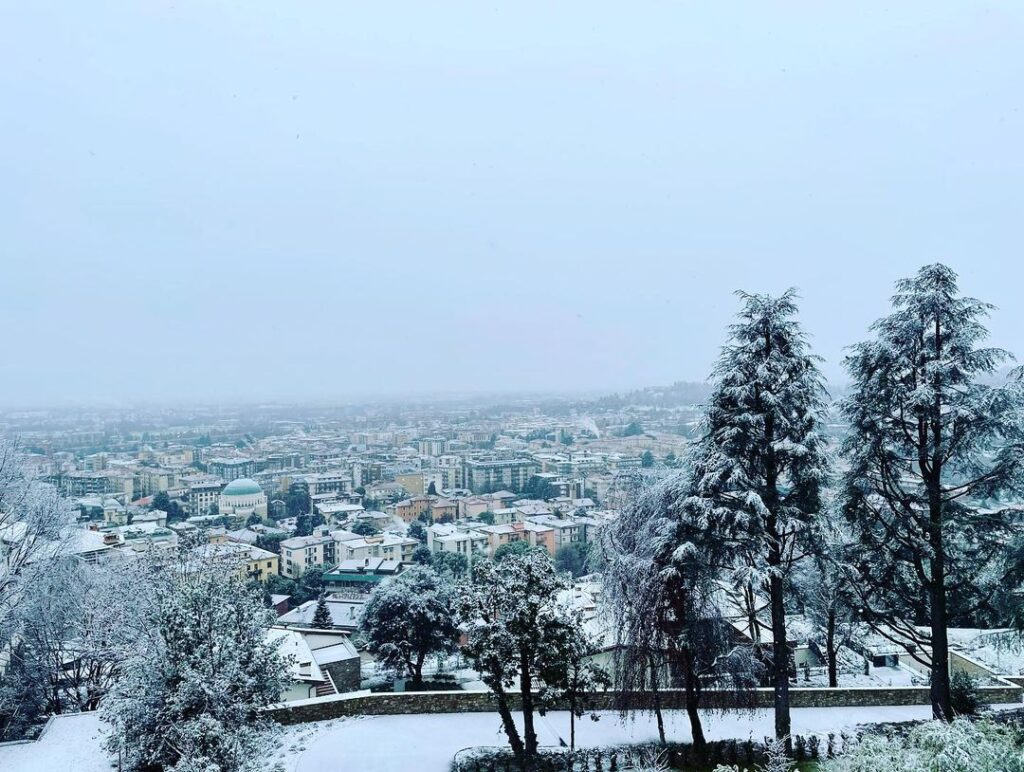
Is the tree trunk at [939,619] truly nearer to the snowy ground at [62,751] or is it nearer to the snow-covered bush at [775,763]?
the snow-covered bush at [775,763]

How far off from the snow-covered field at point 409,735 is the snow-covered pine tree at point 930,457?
295 centimetres

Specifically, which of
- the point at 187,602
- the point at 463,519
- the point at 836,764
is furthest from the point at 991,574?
the point at 463,519

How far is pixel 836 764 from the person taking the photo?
22.5ft

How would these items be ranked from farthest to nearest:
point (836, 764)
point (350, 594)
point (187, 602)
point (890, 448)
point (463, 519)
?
point (463, 519), point (350, 594), point (890, 448), point (187, 602), point (836, 764)

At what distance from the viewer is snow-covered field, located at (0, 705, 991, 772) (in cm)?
1033

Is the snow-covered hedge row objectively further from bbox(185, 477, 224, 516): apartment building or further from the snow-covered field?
bbox(185, 477, 224, 516): apartment building

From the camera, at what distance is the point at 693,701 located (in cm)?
1055

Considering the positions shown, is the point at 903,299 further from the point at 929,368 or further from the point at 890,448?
the point at 890,448

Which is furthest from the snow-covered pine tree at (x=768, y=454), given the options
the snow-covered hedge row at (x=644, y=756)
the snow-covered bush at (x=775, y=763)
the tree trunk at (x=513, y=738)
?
the tree trunk at (x=513, y=738)

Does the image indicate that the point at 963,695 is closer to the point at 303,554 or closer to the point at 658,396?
the point at 303,554

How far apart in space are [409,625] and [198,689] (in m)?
11.4

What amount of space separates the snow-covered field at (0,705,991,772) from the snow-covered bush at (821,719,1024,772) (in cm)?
541

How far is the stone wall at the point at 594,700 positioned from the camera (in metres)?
11.7

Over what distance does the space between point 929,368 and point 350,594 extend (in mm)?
41360
